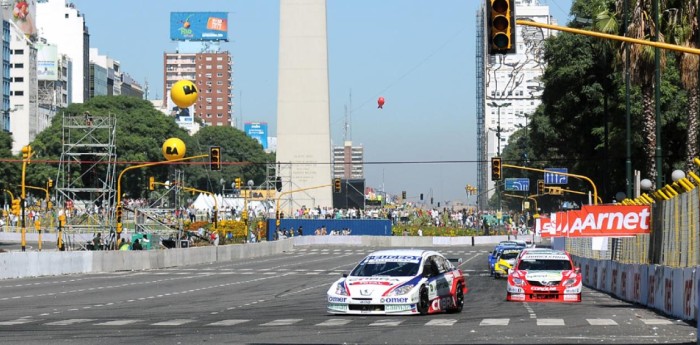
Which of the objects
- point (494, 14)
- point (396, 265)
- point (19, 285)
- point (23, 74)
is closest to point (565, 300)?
point (396, 265)

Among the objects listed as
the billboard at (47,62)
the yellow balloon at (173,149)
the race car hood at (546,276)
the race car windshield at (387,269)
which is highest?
the billboard at (47,62)

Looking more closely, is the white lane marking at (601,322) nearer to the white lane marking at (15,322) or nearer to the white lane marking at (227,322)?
the white lane marking at (227,322)

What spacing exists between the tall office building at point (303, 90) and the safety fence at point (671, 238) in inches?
2063

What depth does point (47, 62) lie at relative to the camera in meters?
189

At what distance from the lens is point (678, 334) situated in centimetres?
2056

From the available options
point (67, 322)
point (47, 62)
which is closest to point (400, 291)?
point (67, 322)

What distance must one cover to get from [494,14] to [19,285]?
25733 millimetres

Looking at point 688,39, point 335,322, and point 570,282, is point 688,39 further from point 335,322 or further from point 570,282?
point 335,322

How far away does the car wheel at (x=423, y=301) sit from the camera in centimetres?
2553

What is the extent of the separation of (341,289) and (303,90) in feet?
220

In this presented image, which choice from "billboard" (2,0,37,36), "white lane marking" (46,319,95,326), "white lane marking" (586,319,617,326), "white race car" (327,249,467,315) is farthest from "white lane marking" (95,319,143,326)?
"billboard" (2,0,37,36)

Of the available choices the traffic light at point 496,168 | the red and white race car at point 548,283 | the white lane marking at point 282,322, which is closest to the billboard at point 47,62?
the traffic light at point 496,168

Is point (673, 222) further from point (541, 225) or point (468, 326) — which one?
point (541, 225)

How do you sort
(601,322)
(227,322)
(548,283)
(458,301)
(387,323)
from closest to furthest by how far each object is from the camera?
(387,323) → (601,322) → (227,322) → (458,301) → (548,283)
